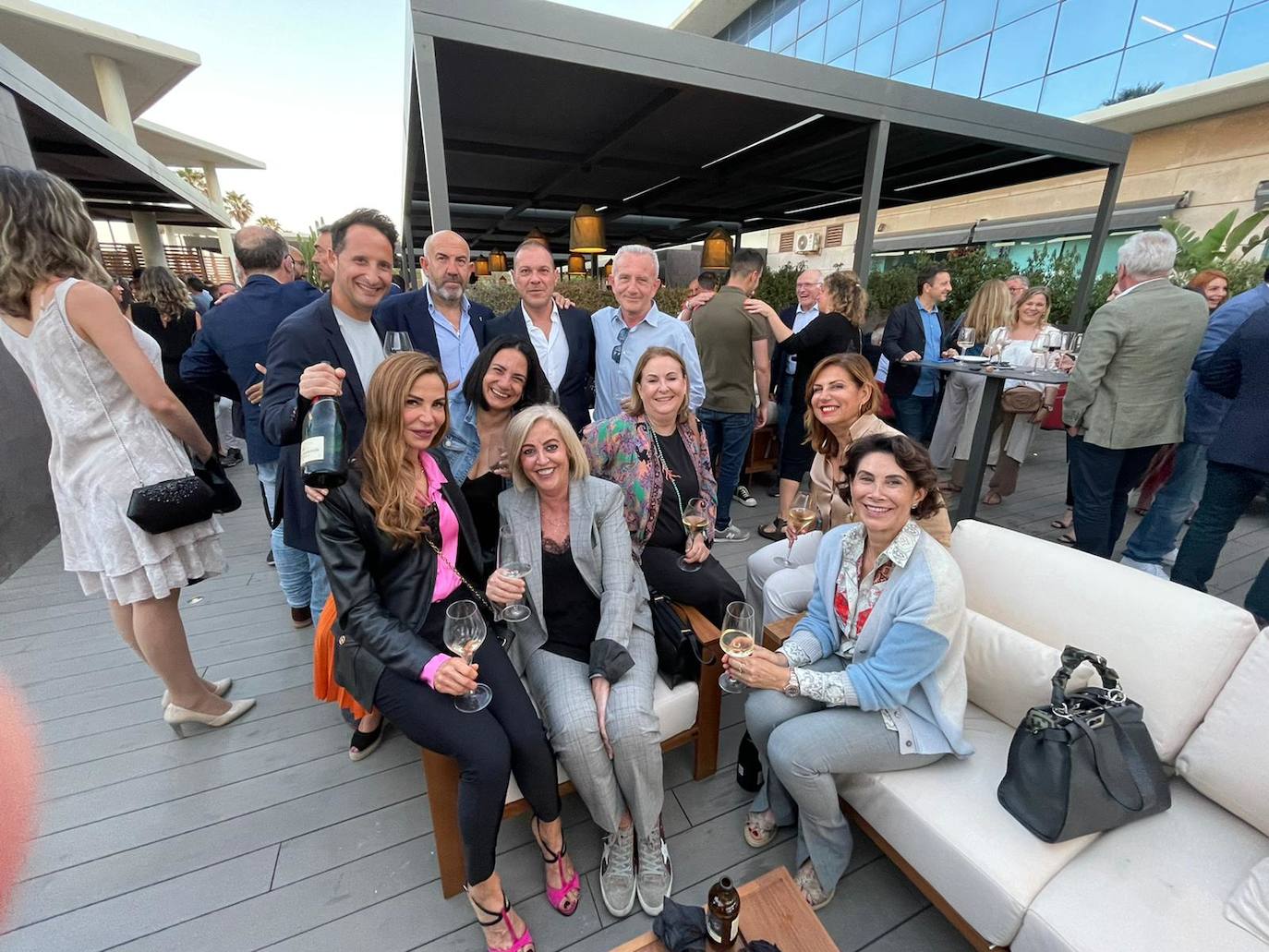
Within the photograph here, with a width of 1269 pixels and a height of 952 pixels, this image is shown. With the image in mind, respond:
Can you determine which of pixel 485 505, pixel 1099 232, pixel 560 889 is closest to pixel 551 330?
pixel 485 505

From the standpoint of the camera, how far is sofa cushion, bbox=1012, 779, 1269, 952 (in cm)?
116

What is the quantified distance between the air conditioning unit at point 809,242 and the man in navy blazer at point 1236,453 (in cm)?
1809

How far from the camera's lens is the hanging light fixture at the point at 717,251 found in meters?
6.16

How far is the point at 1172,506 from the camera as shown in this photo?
141 inches

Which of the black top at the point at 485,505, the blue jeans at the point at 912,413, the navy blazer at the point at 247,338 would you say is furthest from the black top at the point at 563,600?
the blue jeans at the point at 912,413

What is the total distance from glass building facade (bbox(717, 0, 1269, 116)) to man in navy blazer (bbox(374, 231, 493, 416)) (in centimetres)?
1604

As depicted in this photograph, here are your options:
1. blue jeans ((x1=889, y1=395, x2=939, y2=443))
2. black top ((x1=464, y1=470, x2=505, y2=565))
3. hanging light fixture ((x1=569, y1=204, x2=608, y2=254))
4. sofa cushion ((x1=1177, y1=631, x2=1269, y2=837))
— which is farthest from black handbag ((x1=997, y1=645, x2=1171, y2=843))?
hanging light fixture ((x1=569, y1=204, x2=608, y2=254))

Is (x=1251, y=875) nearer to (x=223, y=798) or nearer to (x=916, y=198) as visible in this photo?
(x=223, y=798)

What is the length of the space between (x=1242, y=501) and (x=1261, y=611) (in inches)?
24.5

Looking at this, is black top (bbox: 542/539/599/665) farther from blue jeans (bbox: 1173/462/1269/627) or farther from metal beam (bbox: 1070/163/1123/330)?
metal beam (bbox: 1070/163/1123/330)

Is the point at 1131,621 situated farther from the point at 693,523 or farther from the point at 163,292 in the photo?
the point at 163,292

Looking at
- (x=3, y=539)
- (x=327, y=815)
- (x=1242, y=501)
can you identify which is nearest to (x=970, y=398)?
(x=1242, y=501)

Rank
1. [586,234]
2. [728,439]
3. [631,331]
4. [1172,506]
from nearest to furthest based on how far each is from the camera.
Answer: [631,331] → [1172,506] → [728,439] → [586,234]

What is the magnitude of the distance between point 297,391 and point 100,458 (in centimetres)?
70
